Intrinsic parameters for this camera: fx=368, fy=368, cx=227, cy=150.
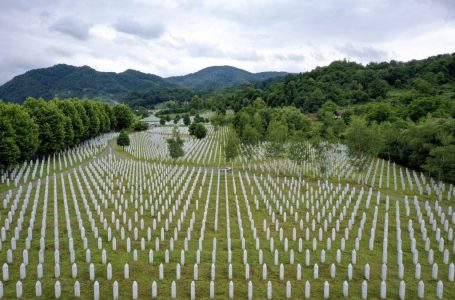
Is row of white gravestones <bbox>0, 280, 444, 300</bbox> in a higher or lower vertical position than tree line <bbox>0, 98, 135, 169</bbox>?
lower

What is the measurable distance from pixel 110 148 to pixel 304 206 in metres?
42.2

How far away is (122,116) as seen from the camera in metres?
87.4

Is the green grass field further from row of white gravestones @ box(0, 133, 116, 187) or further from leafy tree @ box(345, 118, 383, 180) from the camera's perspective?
leafy tree @ box(345, 118, 383, 180)

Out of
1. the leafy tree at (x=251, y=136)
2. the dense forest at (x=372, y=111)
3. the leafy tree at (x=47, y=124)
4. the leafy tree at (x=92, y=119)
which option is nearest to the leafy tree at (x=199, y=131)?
the dense forest at (x=372, y=111)

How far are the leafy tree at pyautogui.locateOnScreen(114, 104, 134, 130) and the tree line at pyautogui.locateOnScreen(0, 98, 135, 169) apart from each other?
1544cm

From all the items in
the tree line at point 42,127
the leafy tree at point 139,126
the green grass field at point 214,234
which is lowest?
the green grass field at point 214,234

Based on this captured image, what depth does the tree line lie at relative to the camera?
3344 centimetres

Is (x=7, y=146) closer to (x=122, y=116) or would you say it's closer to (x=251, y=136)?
(x=251, y=136)

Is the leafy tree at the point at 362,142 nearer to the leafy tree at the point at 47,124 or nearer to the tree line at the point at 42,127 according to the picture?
the tree line at the point at 42,127

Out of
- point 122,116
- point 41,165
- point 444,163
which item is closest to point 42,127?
point 41,165

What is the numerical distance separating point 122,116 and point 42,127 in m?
44.0

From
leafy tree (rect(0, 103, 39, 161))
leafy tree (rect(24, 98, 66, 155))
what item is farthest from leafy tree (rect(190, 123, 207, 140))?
leafy tree (rect(0, 103, 39, 161))

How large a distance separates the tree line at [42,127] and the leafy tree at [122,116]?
50.7 feet

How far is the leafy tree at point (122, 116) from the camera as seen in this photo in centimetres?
8700
